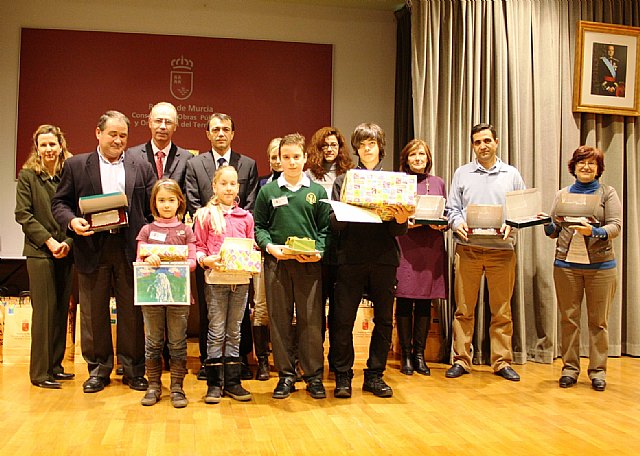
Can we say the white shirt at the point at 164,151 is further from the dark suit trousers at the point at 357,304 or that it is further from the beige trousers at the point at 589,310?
the beige trousers at the point at 589,310

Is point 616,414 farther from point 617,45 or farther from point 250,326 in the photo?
point 617,45

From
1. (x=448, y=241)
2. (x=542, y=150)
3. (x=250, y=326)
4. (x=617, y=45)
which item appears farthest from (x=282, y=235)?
(x=617, y=45)

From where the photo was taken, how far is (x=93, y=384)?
4.00m

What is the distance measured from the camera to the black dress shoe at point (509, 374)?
4.56 m

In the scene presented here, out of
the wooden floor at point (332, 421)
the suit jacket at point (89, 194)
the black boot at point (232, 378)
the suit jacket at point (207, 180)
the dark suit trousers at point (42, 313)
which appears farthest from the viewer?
the suit jacket at point (207, 180)

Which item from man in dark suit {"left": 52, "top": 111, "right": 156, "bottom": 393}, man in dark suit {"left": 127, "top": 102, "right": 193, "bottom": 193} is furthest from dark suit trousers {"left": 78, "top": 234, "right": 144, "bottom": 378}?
man in dark suit {"left": 127, "top": 102, "right": 193, "bottom": 193}

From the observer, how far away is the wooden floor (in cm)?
304

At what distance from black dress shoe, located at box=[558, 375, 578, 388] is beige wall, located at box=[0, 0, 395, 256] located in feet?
9.30

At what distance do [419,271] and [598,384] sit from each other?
1335 millimetres

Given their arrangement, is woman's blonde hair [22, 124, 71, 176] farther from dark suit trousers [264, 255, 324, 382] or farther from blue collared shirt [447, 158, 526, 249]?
blue collared shirt [447, 158, 526, 249]

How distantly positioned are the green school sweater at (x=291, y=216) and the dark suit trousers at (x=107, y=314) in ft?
2.74

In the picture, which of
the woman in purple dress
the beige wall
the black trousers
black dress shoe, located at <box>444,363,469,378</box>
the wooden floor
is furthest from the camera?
the beige wall

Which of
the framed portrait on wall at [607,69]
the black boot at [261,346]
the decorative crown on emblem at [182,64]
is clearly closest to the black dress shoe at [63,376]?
the black boot at [261,346]

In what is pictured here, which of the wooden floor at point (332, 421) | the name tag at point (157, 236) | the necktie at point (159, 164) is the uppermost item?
the necktie at point (159, 164)
